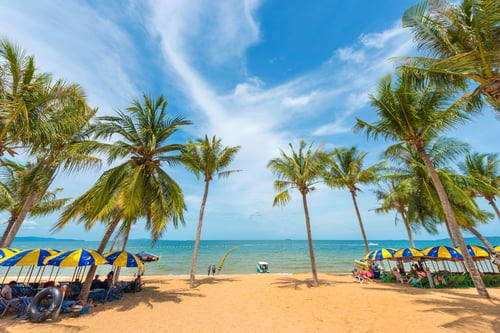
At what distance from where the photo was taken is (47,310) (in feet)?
22.5

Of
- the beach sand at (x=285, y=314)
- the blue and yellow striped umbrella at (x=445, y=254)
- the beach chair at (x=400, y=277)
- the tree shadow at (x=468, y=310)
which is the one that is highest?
the blue and yellow striped umbrella at (x=445, y=254)

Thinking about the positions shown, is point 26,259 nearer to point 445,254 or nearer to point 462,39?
point 462,39

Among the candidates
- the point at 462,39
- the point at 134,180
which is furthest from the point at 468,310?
the point at 134,180

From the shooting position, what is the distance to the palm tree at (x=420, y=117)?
28.8 ft

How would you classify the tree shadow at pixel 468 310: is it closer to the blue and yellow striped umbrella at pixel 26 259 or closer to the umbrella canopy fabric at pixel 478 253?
the umbrella canopy fabric at pixel 478 253

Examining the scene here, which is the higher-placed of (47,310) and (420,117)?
(420,117)

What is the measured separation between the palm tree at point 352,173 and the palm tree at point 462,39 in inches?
359

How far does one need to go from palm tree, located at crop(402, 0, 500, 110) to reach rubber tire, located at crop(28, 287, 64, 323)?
41.9 ft

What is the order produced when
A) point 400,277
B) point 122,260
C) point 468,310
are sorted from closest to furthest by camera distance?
point 468,310 < point 122,260 < point 400,277

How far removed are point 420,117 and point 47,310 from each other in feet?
50.3

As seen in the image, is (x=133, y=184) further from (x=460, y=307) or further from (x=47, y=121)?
(x=460, y=307)

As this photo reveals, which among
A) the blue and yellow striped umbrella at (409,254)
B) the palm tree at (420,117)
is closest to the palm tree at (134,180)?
the palm tree at (420,117)

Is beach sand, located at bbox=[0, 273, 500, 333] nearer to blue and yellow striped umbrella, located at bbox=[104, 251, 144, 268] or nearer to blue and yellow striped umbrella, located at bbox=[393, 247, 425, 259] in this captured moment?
blue and yellow striped umbrella, located at bbox=[104, 251, 144, 268]

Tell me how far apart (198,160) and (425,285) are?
50.0 ft
